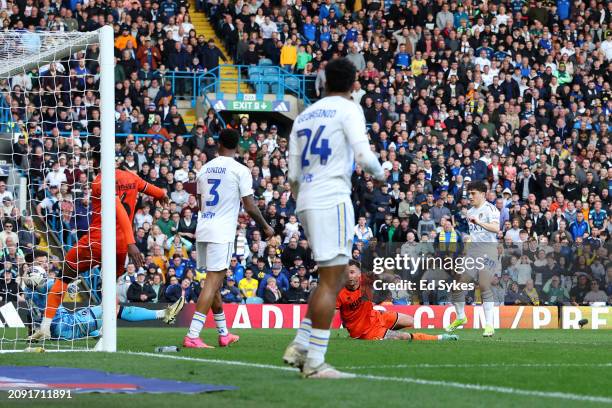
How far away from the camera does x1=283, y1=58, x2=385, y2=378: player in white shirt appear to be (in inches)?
359

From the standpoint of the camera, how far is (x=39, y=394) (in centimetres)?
807

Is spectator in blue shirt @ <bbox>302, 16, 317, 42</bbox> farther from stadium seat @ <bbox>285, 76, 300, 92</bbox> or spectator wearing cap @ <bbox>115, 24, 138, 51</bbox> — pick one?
spectator wearing cap @ <bbox>115, 24, 138, 51</bbox>

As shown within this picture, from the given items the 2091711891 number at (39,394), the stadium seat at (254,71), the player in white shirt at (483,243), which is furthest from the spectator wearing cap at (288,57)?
the 2091711891 number at (39,394)

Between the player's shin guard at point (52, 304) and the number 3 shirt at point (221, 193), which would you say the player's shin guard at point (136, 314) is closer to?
the player's shin guard at point (52, 304)

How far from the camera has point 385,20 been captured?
118ft

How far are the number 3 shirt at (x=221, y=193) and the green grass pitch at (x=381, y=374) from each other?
128 cm

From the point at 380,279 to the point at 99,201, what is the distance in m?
11.2

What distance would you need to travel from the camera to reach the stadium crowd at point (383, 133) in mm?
24062

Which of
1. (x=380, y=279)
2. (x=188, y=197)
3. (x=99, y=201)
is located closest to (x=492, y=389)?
(x=99, y=201)

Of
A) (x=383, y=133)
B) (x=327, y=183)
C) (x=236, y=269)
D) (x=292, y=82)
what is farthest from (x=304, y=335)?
(x=292, y=82)

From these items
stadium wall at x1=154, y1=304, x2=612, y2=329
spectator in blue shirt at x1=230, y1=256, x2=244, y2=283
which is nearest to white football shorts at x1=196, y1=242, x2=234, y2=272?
stadium wall at x1=154, y1=304, x2=612, y2=329

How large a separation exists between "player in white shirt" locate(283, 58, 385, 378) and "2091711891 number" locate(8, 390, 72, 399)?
72.3 inches

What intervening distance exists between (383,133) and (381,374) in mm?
21054

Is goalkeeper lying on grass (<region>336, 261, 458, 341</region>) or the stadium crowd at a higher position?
the stadium crowd
